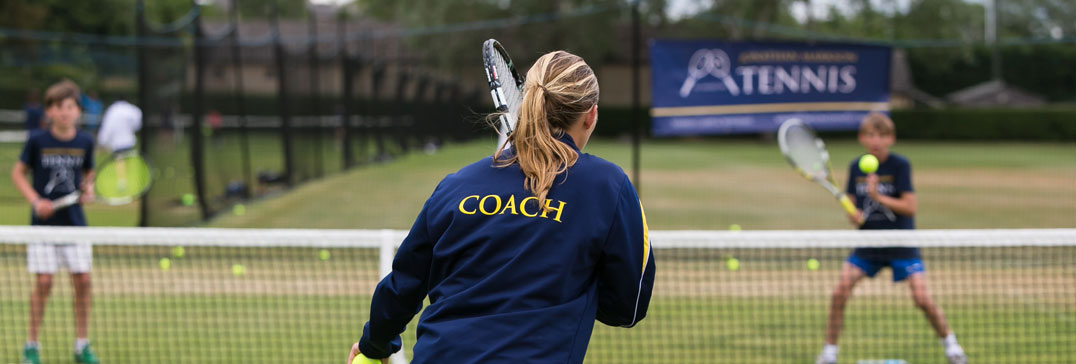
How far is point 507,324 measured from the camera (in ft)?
7.20

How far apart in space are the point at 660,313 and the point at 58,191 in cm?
375

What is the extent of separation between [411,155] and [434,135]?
445cm

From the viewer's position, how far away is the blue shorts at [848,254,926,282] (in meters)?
5.39

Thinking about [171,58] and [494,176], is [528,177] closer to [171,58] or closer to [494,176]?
[494,176]

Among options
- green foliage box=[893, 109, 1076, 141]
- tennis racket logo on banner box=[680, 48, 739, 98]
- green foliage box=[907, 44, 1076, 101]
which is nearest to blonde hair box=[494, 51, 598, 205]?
tennis racket logo on banner box=[680, 48, 739, 98]

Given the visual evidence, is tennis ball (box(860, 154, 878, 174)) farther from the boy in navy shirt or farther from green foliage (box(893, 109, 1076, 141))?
green foliage (box(893, 109, 1076, 141))

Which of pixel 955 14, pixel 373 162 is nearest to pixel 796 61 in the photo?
pixel 373 162

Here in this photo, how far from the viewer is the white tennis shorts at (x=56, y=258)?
5367 millimetres

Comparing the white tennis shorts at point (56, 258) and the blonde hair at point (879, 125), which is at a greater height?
the blonde hair at point (879, 125)

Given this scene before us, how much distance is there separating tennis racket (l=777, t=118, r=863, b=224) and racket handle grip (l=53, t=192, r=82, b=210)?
4.11m

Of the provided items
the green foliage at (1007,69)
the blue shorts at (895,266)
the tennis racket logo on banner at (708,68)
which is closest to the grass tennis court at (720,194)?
the green foliage at (1007,69)

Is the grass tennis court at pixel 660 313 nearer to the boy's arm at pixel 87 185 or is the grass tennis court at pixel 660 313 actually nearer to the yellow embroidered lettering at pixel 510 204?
the boy's arm at pixel 87 185

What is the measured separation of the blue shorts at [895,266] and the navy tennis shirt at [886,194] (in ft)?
0.09

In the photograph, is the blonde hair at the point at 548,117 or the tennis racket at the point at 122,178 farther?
the tennis racket at the point at 122,178
